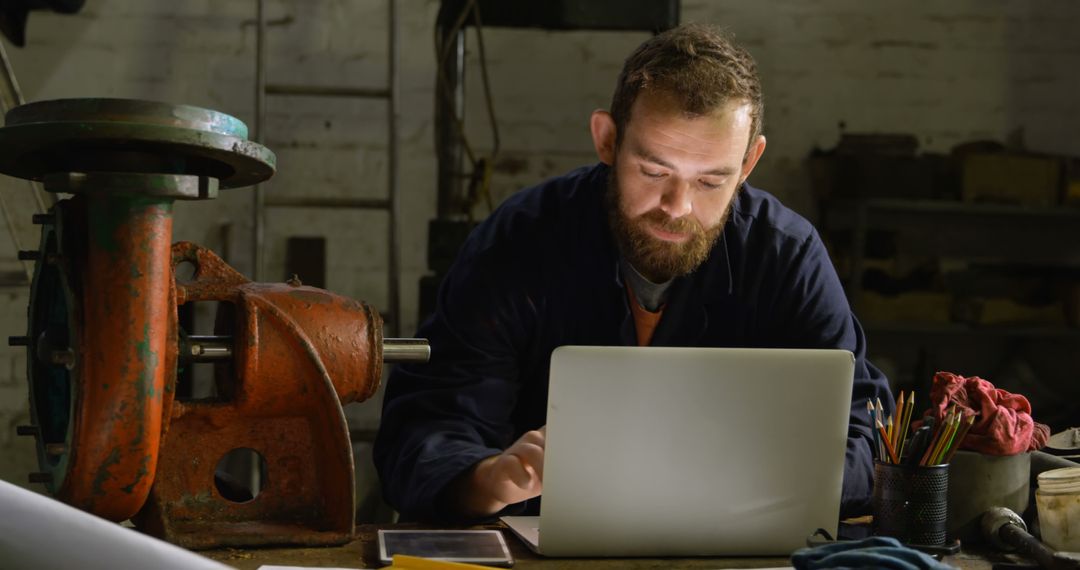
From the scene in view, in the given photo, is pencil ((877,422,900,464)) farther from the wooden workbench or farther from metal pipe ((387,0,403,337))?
metal pipe ((387,0,403,337))

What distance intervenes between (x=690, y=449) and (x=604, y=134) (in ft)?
2.25

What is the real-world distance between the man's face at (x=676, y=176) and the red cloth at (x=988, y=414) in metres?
0.42

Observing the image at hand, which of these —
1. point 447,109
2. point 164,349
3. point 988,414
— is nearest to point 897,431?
point 988,414

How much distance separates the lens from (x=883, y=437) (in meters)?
1.24

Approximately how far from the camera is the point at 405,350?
1323 mm

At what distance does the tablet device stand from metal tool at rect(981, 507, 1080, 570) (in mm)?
543

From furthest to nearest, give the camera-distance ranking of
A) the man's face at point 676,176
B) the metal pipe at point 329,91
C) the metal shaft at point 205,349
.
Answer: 1. the metal pipe at point 329,91
2. the man's face at point 676,176
3. the metal shaft at point 205,349

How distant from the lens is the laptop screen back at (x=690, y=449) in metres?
1.14

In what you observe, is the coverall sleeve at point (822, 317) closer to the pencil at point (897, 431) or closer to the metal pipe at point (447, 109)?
the pencil at point (897, 431)

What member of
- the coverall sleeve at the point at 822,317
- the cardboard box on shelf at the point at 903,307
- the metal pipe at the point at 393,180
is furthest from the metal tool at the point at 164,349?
the cardboard box on shelf at the point at 903,307

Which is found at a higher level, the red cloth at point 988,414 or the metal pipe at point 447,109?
the metal pipe at point 447,109

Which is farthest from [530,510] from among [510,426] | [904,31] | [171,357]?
[904,31]

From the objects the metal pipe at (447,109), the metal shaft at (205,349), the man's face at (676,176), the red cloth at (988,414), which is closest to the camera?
the metal shaft at (205,349)

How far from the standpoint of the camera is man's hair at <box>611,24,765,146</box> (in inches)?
61.2
